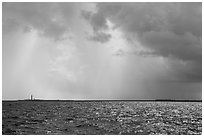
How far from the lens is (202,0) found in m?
24.6

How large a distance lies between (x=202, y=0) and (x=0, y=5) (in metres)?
16.9

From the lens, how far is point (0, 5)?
23.9 meters
